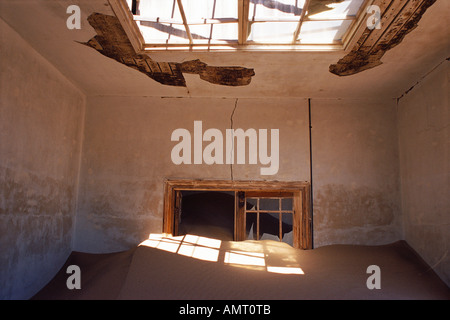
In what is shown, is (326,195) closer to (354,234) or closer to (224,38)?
(354,234)

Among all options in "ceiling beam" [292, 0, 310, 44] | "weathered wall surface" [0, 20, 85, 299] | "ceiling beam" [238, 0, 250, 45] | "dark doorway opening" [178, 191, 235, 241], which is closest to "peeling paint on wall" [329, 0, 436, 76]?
"ceiling beam" [292, 0, 310, 44]

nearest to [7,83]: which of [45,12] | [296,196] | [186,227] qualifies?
[45,12]

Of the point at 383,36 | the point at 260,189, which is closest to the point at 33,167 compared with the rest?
the point at 260,189

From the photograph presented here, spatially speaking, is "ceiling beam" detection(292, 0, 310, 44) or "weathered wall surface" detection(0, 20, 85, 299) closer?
"ceiling beam" detection(292, 0, 310, 44)

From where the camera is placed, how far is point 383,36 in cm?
446

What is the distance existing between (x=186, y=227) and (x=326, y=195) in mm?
5925

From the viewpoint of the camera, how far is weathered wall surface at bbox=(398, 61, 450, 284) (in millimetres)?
4922

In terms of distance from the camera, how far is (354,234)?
6180 millimetres

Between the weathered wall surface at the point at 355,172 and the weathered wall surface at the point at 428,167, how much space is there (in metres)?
0.22

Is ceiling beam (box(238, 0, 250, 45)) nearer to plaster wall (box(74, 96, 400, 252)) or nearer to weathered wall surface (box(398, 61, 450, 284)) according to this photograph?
plaster wall (box(74, 96, 400, 252))

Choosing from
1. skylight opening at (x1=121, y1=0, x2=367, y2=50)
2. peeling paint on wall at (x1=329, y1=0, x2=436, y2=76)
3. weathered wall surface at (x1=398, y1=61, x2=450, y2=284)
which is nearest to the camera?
peeling paint on wall at (x1=329, y1=0, x2=436, y2=76)

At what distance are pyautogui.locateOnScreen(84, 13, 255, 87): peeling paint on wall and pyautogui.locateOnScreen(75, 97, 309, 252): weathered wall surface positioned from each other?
0.70m

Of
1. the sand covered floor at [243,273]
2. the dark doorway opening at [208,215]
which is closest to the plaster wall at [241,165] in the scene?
the sand covered floor at [243,273]

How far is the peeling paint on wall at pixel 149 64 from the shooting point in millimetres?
4371
